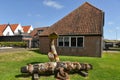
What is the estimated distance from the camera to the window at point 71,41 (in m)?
26.6

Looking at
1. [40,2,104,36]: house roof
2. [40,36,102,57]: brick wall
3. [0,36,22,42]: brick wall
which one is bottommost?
[40,36,102,57]: brick wall

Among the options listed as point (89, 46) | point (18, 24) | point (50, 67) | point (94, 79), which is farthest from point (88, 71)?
point (18, 24)

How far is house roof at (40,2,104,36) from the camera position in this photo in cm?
2649

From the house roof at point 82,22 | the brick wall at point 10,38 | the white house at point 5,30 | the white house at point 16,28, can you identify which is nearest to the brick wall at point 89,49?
the house roof at point 82,22

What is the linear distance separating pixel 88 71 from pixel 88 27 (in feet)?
38.9

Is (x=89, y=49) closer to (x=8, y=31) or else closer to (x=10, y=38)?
(x=10, y=38)

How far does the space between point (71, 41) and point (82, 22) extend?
10.6 ft

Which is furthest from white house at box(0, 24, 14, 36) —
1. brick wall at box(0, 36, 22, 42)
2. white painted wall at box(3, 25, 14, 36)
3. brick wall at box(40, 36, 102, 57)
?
brick wall at box(40, 36, 102, 57)

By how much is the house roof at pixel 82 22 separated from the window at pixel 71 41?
0.58 m

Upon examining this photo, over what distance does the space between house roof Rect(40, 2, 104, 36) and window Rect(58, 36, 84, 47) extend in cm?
58

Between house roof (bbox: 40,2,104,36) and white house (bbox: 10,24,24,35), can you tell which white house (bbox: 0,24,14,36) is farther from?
house roof (bbox: 40,2,104,36)

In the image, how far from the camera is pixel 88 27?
26953mm

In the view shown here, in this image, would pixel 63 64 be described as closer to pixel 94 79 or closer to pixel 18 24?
pixel 94 79

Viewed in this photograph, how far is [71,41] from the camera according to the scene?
2727 cm
